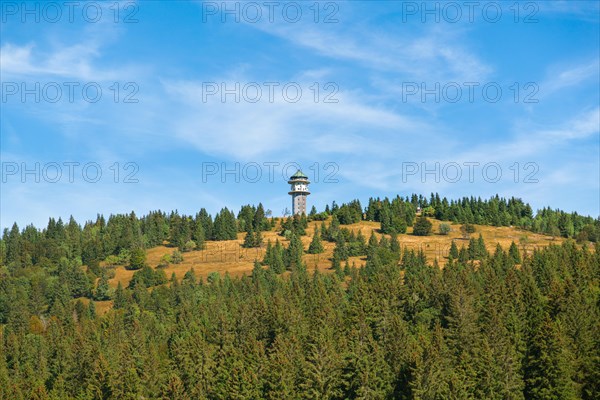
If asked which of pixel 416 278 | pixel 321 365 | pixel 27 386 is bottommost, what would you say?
pixel 27 386

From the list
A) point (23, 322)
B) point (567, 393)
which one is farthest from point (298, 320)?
point (23, 322)

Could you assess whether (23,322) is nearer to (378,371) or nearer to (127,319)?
(127,319)

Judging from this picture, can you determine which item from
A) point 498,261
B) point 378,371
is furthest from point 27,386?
point 498,261

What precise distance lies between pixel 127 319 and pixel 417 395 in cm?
10933

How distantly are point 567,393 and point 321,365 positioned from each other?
30.5m

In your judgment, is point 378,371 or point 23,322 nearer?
point 378,371

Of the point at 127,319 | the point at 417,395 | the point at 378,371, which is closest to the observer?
the point at 417,395

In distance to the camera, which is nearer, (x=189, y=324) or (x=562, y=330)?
(x=562, y=330)

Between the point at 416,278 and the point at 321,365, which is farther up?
the point at 416,278

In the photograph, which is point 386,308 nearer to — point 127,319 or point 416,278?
point 416,278

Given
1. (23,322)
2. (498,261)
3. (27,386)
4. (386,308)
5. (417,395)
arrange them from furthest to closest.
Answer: (23,322)
(498,261)
(27,386)
(386,308)
(417,395)

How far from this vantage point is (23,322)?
626ft

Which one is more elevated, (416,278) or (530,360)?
(416,278)

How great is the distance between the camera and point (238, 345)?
119 m
